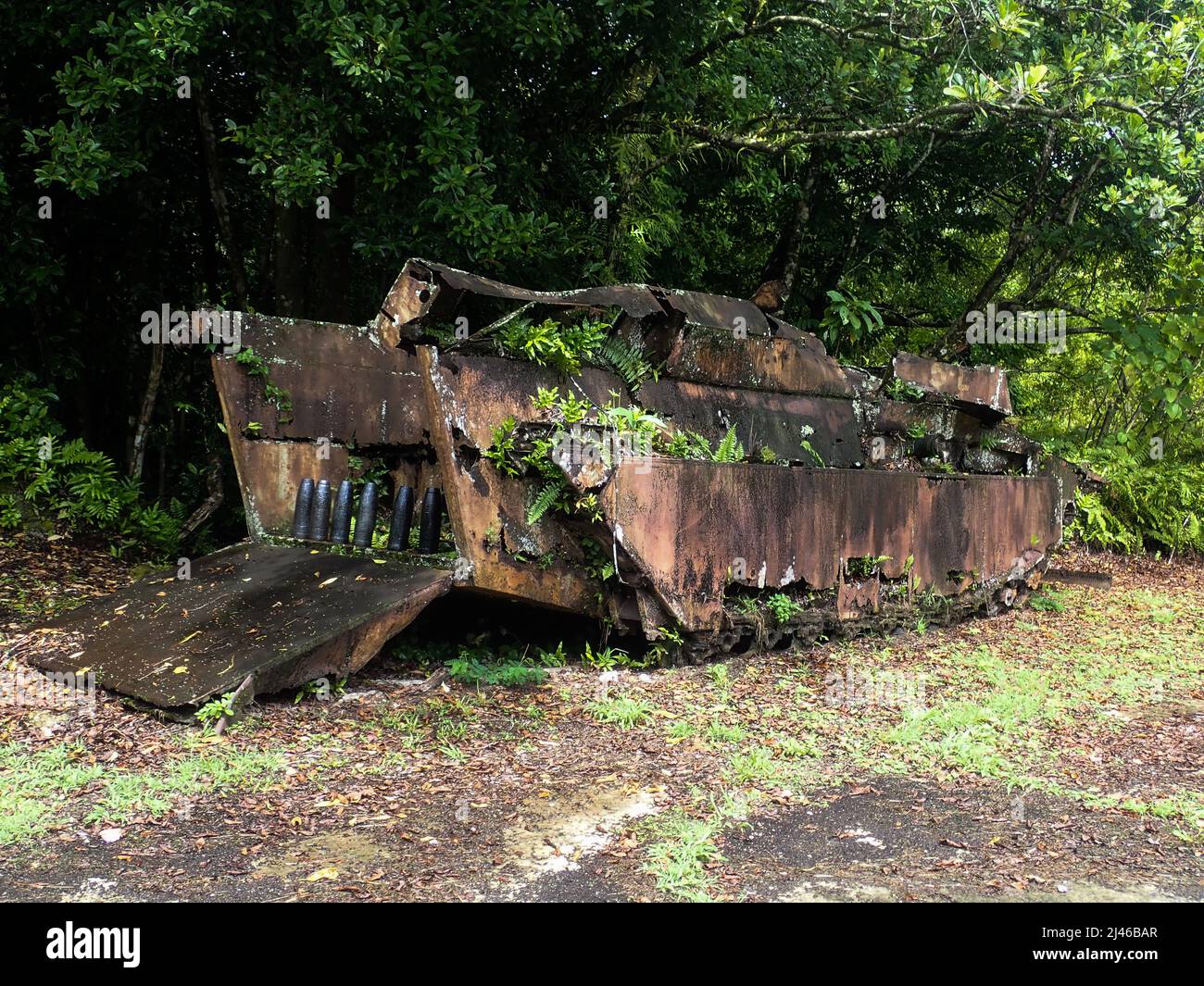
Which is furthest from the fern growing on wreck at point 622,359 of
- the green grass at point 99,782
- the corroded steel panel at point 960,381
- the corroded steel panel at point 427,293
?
the green grass at point 99,782

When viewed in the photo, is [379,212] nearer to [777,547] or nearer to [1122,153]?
[777,547]

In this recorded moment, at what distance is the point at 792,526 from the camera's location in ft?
24.2

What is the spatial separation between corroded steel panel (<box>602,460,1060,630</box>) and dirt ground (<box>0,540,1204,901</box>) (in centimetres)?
62

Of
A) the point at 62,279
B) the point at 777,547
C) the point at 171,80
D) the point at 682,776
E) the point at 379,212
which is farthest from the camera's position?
the point at 62,279

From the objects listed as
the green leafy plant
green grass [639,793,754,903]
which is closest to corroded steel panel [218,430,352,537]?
the green leafy plant

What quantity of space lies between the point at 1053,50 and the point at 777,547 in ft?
25.7

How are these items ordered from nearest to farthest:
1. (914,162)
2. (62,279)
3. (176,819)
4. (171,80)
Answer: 1. (176,819)
2. (171,80)
3. (62,279)
4. (914,162)

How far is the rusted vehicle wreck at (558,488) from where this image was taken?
607 centimetres

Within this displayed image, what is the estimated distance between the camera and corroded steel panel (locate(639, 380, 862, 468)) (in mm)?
7410

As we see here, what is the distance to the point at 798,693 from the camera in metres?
6.45

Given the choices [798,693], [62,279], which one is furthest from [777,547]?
[62,279]

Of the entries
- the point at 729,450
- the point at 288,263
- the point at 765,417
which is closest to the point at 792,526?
the point at 729,450
